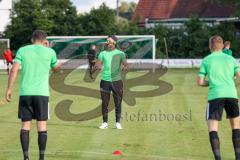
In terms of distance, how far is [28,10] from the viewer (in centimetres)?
6188

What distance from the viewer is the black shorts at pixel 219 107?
1035 centimetres

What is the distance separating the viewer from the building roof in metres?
74.5

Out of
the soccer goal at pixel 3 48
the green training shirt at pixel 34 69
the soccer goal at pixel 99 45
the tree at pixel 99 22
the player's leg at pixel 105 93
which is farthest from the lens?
the tree at pixel 99 22

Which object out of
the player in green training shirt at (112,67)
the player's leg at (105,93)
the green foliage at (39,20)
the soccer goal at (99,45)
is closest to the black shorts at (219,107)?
the player in green training shirt at (112,67)

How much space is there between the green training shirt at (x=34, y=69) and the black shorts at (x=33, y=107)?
0.08 m

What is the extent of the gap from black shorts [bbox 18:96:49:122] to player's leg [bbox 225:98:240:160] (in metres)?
2.81

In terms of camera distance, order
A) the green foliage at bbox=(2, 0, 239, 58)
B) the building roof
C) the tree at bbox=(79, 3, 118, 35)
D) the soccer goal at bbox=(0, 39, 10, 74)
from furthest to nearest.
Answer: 1. the building roof
2. the tree at bbox=(79, 3, 118, 35)
3. the green foliage at bbox=(2, 0, 239, 58)
4. the soccer goal at bbox=(0, 39, 10, 74)

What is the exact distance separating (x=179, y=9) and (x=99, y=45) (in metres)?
30.1

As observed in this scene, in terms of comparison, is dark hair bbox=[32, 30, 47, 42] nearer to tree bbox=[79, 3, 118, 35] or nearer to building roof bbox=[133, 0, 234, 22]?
tree bbox=[79, 3, 118, 35]

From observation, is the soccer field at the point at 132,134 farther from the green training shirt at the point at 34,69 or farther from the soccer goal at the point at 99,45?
the soccer goal at the point at 99,45

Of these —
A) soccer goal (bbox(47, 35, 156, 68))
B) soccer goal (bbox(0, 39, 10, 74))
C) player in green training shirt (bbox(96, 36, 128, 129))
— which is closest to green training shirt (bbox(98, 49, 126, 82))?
player in green training shirt (bbox(96, 36, 128, 129))

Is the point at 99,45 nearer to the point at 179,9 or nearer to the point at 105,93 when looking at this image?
the point at 179,9

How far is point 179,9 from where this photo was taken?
77.1 meters

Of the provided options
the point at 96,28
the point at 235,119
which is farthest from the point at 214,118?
the point at 96,28
